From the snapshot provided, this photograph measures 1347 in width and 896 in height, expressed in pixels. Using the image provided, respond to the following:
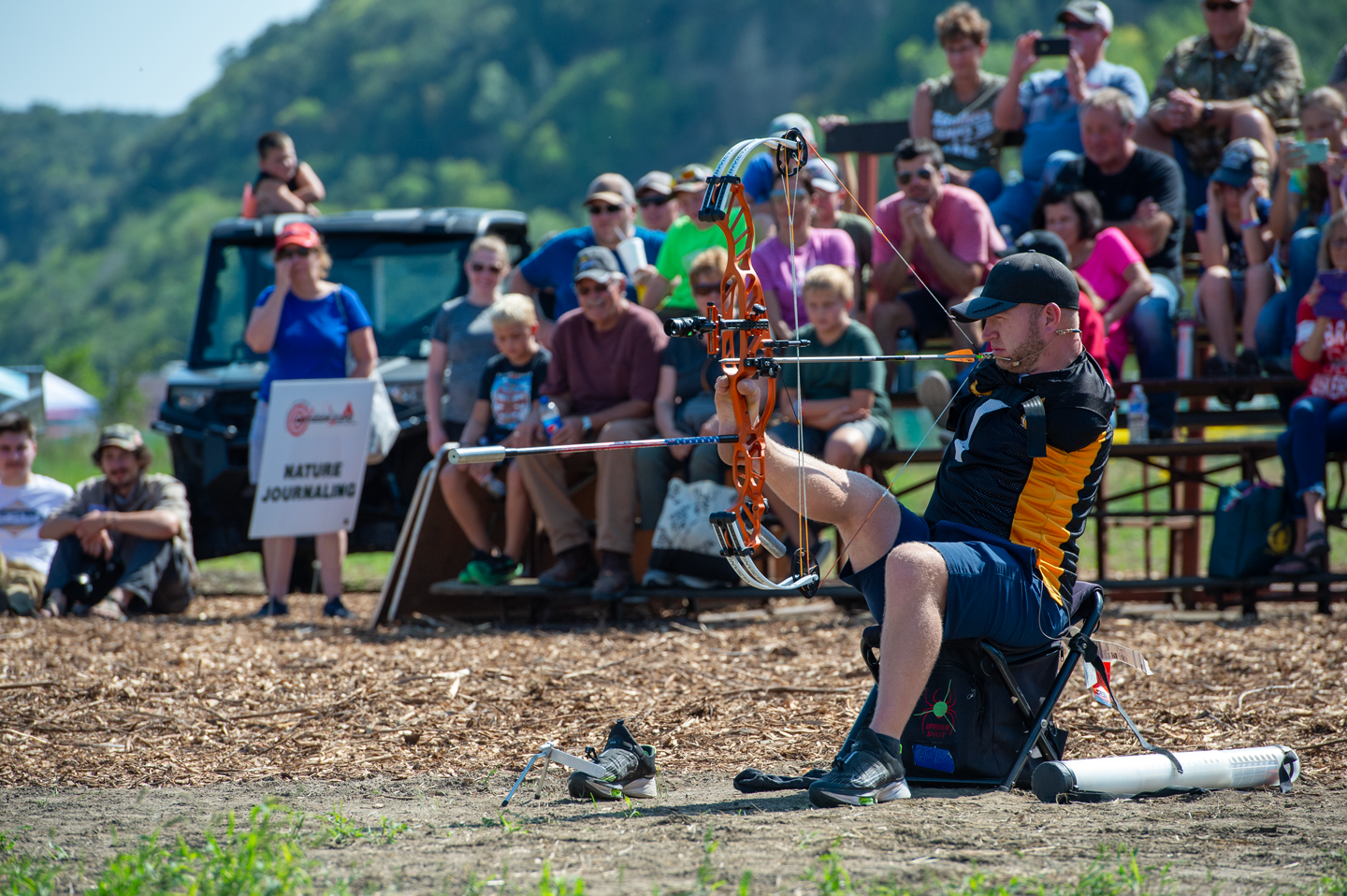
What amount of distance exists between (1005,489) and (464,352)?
4656mm

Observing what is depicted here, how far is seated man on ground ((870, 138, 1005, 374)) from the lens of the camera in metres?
7.67

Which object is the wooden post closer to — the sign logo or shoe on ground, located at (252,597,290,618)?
the sign logo

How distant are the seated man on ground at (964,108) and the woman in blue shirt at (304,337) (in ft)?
12.3

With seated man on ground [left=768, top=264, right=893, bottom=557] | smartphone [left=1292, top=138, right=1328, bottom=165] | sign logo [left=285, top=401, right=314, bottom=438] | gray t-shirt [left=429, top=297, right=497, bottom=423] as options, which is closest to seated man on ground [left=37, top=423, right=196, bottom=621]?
sign logo [left=285, top=401, right=314, bottom=438]

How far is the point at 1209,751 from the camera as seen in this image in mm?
3904

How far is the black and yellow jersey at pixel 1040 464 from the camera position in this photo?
3809 millimetres

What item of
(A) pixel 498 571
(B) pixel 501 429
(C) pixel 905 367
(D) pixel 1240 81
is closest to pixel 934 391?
(C) pixel 905 367

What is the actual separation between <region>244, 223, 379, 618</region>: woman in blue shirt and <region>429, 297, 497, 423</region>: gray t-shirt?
0.44m

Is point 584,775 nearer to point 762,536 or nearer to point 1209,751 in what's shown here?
point 762,536

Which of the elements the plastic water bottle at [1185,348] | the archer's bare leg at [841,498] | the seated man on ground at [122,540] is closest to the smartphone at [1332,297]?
the plastic water bottle at [1185,348]

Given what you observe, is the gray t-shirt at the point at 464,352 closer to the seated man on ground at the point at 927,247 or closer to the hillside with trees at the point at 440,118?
the seated man on ground at the point at 927,247

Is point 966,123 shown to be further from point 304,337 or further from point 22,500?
point 22,500

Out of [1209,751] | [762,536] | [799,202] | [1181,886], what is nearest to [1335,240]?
[799,202]

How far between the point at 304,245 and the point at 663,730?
411 cm
